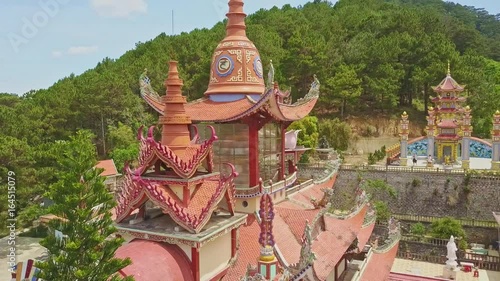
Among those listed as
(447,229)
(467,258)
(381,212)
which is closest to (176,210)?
(467,258)

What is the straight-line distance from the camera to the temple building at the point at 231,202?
911 cm

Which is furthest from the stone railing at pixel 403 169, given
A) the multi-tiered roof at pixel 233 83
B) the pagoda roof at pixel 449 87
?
the multi-tiered roof at pixel 233 83

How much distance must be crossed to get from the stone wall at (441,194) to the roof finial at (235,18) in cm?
2358

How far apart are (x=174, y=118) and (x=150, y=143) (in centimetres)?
99

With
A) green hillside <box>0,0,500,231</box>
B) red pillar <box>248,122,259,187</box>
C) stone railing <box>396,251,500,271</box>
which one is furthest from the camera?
green hillside <box>0,0,500,231</box>

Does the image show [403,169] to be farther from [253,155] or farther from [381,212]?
[253,155]

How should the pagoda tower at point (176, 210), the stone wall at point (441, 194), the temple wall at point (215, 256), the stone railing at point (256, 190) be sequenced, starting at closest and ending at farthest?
the pagoda tower at point (176, 210) < the temple wall at point (215, 256) < the stone railing at point (256, 190) < the stone wall at point (441, 194)

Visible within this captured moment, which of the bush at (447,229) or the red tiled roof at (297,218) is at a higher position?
the red tiled roof at (297,218)

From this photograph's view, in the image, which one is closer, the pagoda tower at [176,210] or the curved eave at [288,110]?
the pagoda tower at [176,210]

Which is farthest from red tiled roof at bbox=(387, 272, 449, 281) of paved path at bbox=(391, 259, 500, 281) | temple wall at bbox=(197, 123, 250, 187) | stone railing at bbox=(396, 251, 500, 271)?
temple wall at bbox=(197, 123, 250, 187)

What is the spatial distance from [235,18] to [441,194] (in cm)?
2518

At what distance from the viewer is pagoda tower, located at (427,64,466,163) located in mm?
38812

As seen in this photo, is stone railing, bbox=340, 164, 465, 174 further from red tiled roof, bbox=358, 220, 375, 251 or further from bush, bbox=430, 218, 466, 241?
red tiled roof, bbox=358, 220, 375, 251

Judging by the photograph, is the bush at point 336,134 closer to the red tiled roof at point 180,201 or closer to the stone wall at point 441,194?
the stone wall at point 441,194
